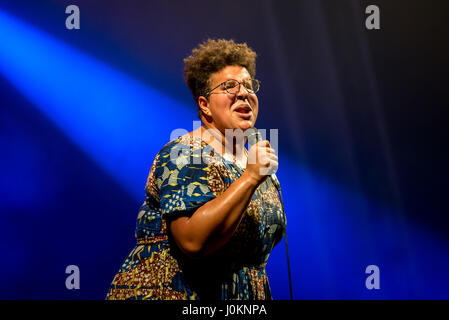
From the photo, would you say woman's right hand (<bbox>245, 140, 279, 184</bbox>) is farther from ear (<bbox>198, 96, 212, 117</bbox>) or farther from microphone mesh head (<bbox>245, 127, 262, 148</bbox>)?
ear (<bbox>198, 96, 212, 117</bbox>)

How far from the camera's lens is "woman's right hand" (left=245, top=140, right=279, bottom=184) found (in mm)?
1013

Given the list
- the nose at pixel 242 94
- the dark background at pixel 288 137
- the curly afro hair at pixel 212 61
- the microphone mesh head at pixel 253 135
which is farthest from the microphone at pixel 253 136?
the dark background at pixel 288 137

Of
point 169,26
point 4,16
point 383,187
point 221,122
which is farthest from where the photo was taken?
point 383,187

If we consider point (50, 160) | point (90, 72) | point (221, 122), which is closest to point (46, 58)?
point (90, 72)

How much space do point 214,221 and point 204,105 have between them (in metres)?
0.50

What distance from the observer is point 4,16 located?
7.23 ft

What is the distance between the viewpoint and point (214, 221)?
0.96 meters

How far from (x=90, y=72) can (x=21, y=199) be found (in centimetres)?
80

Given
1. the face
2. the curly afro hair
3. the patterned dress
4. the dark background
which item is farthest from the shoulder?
the dark background

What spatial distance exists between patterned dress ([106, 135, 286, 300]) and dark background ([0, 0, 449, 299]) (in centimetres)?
117

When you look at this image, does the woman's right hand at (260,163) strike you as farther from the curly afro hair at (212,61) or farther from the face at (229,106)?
the curly afro hair at (212,61)

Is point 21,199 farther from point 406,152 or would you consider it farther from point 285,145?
point 406,152

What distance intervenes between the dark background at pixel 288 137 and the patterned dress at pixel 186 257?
3.85 ft

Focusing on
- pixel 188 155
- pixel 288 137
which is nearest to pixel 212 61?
→ pixel 188 155
